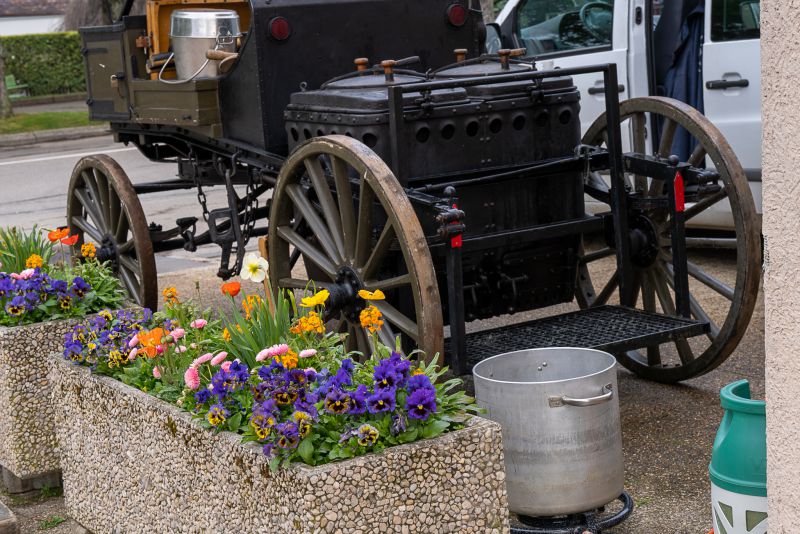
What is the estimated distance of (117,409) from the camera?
3.82 meters

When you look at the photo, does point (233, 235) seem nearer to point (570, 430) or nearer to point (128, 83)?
point (128, 83)

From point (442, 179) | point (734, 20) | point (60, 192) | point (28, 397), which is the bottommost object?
point (60, 192)

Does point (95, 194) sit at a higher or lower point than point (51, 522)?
higher

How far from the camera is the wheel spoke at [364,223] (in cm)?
436

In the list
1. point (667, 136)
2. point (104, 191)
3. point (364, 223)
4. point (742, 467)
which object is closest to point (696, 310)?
point (667, 136)

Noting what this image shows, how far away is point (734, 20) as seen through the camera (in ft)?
23.1

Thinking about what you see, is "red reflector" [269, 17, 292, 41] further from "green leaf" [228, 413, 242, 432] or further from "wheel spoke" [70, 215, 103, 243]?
"green leaf" [228, 413, 242, 432]

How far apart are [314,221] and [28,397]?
1.37 meters

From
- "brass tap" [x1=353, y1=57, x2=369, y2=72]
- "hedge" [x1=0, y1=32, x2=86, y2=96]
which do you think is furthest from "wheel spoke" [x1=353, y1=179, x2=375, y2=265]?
"hedge" [x1=0, y1=32, x2=86, y2=96]

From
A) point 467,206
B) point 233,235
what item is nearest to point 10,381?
point 233,235

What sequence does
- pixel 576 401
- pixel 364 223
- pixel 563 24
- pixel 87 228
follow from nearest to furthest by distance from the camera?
pixel 576 401 → pixel 364 223 → pixel 87 228 → pixel 563 24

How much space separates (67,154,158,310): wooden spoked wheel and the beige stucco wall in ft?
13.9

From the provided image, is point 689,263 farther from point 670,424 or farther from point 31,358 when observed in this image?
point 31,358

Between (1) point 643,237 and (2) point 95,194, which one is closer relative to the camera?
(1) point 643,237
